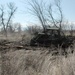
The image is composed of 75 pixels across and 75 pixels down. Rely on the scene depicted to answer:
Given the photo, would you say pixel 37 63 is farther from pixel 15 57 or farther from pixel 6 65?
pixel 6 65

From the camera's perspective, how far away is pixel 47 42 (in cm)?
1862

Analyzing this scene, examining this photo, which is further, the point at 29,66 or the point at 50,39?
the point at 50,39

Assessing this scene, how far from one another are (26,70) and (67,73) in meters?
1.17

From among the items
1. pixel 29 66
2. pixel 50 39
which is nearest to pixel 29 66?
pixel 29 66

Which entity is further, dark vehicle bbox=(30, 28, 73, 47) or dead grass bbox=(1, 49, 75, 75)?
dark vehicle bbox=(30, 28, 73, 47)

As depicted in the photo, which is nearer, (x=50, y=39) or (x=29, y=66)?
(x=29, y=66)

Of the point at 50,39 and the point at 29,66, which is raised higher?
the point at 29,66

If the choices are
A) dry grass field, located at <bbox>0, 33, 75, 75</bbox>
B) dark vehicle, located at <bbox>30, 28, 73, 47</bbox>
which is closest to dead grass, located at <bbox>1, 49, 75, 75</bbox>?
dry grass field, located at <bbox>0, 33, 75, 75</bbox>

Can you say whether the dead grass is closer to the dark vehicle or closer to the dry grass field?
the dry grass field

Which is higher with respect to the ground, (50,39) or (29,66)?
(29,66)

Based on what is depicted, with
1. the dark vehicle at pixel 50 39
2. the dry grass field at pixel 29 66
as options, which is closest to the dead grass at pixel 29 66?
the dry grass field at pixel 29 66

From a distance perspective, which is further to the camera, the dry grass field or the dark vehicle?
the dark vehicle

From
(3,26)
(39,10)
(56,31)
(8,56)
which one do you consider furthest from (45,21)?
(8,56)

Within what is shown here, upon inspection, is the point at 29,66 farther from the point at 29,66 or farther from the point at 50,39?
the point at 50,39
